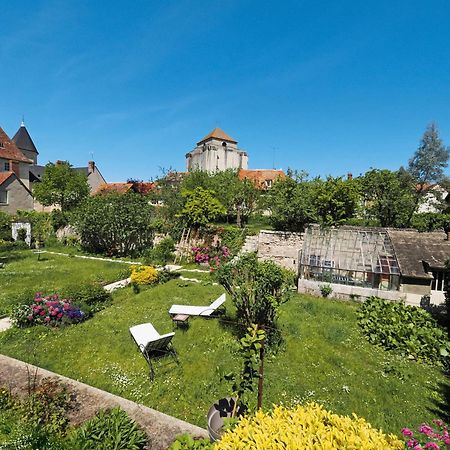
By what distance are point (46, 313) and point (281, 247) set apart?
47.8 feet

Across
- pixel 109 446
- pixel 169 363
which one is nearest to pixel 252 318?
pixel 169 363

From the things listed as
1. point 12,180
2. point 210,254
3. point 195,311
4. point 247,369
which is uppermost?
point 12,180

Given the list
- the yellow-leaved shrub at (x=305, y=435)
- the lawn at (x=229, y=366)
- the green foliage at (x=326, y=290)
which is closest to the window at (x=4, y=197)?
the lawn at (x=229, y=366)

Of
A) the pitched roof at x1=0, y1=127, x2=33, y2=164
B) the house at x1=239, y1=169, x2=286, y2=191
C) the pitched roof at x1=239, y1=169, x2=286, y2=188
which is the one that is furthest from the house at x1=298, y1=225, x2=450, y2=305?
the pitched roof at x1=0, y1=127, x2=33, y2=164

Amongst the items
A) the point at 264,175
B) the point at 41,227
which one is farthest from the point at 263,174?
the point at 41,227

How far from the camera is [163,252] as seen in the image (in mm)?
21812

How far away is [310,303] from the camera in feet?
40.6

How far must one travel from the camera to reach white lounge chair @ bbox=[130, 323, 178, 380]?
24.0 ft

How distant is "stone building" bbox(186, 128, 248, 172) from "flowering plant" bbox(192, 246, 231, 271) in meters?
36.1

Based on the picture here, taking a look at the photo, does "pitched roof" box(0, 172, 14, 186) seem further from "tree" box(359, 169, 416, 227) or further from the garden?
"tree" box(359, 169, 416, 227)

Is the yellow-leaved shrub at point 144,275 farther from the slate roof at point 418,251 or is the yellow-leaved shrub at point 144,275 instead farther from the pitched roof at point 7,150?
the pitched roof at point 7,150

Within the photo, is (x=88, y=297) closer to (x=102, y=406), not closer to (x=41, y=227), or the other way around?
(x=102, y=406)

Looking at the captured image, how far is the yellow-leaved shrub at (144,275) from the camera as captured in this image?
14776 millimetres

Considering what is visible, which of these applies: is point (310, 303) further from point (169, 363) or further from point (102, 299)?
point (102, 299)
